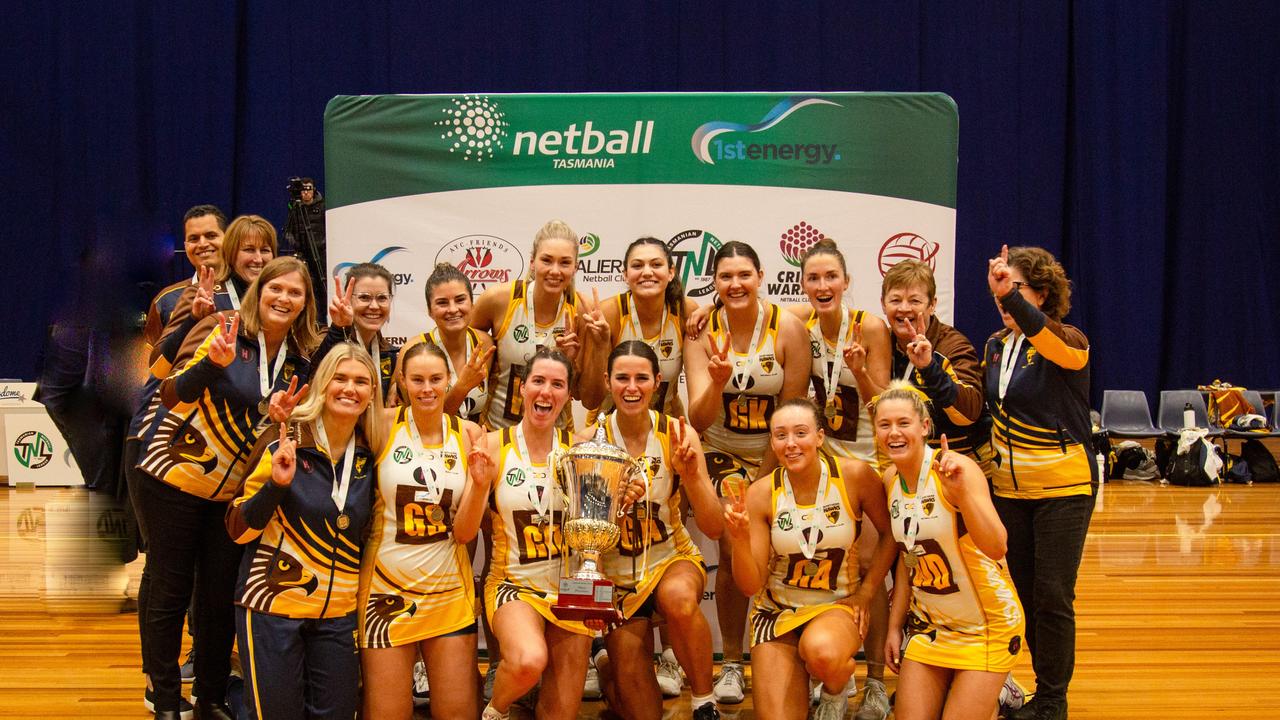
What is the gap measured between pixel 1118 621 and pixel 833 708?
93.4 inches

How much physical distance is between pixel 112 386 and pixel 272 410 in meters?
1.69

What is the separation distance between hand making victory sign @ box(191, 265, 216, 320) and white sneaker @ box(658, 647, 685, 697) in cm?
220

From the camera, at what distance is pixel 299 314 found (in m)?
3.69

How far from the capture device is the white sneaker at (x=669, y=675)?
14.0 ft

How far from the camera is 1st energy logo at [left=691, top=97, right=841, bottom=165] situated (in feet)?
16.0

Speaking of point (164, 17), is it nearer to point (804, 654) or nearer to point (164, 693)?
point (164, 693)

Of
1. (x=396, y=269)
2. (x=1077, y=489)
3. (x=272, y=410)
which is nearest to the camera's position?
(x=272, y=410)

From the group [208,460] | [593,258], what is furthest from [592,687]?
[593,258]

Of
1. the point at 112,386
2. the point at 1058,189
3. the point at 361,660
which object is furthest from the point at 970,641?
the point at 1058,189

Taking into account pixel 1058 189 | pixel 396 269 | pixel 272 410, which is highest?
pixel 1058 189

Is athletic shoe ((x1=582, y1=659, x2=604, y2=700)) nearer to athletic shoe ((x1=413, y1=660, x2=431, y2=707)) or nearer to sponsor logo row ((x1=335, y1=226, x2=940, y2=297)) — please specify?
athletic shoe ((x1=413, y1=660, x2=431, y2=707))

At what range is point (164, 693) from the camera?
3.68 meters

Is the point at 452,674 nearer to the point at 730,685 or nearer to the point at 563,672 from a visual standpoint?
the point at 563,672

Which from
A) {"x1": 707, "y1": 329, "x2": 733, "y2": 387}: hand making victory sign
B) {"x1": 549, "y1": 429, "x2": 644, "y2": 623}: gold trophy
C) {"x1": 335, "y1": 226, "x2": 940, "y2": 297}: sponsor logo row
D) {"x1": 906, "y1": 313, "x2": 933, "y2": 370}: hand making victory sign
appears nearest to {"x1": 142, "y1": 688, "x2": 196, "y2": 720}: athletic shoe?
{"x1": 549, "y1": 429, "x2": 644, "y2": 623}: gold trophy
